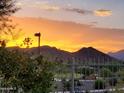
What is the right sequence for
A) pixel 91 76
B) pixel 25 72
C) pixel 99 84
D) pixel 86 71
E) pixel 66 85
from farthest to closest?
1. pixel 99 84
2. pixel 91 76
3. pixel 86 71
4. pixel 66 85
5. pixel 25 72

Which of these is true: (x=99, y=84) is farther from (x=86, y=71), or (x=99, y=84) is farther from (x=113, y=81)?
(x=86, y=71)

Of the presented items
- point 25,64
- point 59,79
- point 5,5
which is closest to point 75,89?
point 59,79

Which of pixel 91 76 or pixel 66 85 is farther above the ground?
pixel 91 76

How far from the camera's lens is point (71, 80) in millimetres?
17375

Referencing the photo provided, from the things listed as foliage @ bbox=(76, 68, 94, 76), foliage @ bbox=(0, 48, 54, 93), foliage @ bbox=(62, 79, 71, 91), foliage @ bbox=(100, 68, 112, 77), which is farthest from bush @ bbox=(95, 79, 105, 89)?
foliage @ bbox=(0, 48, 54, 93)

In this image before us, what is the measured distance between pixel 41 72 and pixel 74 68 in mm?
4386

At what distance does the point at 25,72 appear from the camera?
12.7 meters

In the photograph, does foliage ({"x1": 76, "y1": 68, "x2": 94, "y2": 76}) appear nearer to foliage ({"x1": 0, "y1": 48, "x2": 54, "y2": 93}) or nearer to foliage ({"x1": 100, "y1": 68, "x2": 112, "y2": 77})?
foliage ({"x1": 100, "y1": 68, "x2": 112, "y2": 77})

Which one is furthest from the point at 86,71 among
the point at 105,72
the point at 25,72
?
the point at 25,72

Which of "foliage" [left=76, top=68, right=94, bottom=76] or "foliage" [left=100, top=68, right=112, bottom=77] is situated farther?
"foliage" [left=100, top=68, right=112, bottom=77]

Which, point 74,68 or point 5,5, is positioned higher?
point 5,5

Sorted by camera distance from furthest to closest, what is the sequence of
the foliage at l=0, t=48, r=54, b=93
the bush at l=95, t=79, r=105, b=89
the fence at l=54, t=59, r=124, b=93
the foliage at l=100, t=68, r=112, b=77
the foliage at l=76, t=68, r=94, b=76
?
the bush at l=95, t=79, r=105, b=89 → the foliage at l=100, t=68, r=112, b=77 → the foliage at l=76, t=68, r=94, b=76 → the fence at l=54, t=59, r=124, b=93 → the foliage at l=0, t=48, r=54, b=93

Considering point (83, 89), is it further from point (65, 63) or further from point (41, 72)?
point (41, 72)

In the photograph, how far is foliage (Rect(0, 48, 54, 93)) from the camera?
41.0 feet
